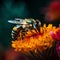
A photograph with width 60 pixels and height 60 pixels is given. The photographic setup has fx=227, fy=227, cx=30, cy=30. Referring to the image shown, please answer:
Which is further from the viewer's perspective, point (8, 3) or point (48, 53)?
point (8, 3)

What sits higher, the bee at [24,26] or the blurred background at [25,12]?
the blurred background at [25,12]

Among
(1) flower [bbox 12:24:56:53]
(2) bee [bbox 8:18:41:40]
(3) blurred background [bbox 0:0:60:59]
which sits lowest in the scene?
(1) flower [bbox 12:24:56:53]

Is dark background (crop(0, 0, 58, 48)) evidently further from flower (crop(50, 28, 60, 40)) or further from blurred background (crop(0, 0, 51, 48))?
flower (crop(50, 28, 60, 40))

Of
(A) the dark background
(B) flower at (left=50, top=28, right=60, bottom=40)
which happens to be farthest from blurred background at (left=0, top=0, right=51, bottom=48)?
(B) flower at (left=50, top=28, right=60, bottom=40)

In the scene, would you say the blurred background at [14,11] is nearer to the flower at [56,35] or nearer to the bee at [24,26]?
the bee at [24,26]

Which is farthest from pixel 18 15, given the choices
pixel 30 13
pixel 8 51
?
pixel 8 51

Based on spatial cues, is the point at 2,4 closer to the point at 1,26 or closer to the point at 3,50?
the point at 1,26

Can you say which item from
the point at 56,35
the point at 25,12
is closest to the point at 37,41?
the point at 56,35

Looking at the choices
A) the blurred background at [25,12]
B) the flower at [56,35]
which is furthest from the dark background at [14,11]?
Answer: the flower at [56,35]
